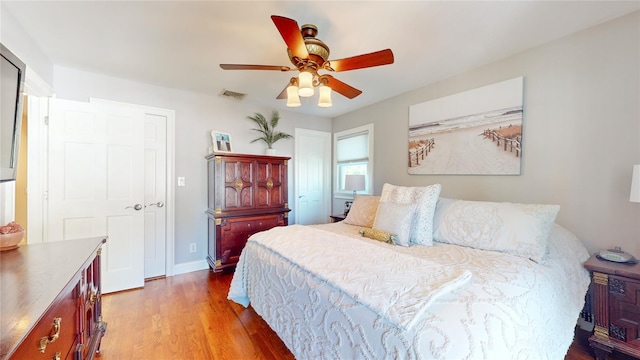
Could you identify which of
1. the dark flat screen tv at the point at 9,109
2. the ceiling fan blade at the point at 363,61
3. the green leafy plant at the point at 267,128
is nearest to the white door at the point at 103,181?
the dark flat screen tv at the point at 9,109

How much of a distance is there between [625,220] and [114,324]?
3989 millimetres

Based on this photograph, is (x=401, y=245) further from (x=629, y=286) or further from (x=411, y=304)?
(x=629, y=286)

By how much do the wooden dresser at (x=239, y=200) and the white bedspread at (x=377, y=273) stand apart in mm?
1444

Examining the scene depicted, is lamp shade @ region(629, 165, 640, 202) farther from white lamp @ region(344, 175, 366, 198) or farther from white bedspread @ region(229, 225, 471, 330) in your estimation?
white lamp @ region(344, 175, 366, 198)

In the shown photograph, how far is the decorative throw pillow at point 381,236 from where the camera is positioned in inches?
81.7

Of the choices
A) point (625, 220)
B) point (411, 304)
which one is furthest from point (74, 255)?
point (625, 220)

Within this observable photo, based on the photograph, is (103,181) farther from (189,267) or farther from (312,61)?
(312,61)

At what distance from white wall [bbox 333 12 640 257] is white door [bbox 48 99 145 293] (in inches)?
147

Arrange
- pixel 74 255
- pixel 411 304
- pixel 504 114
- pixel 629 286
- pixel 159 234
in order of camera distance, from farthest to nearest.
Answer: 1. pixel 159 234
2. pixel 504 114
3. pixel 629 286
4. pixel 74 255
5. pixel 411 304

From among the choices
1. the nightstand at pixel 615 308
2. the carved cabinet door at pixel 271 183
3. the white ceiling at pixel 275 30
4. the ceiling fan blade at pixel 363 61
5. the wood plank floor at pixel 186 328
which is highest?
the white ceiling at pixel 275 30

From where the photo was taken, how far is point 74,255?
1351mm

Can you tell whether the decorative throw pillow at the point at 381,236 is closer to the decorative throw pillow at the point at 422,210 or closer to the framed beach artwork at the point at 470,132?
the decorative throw pillow at the point at 422,210

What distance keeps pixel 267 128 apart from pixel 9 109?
8.99 ft

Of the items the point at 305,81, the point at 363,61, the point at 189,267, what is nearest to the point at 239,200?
the point at 189,267
